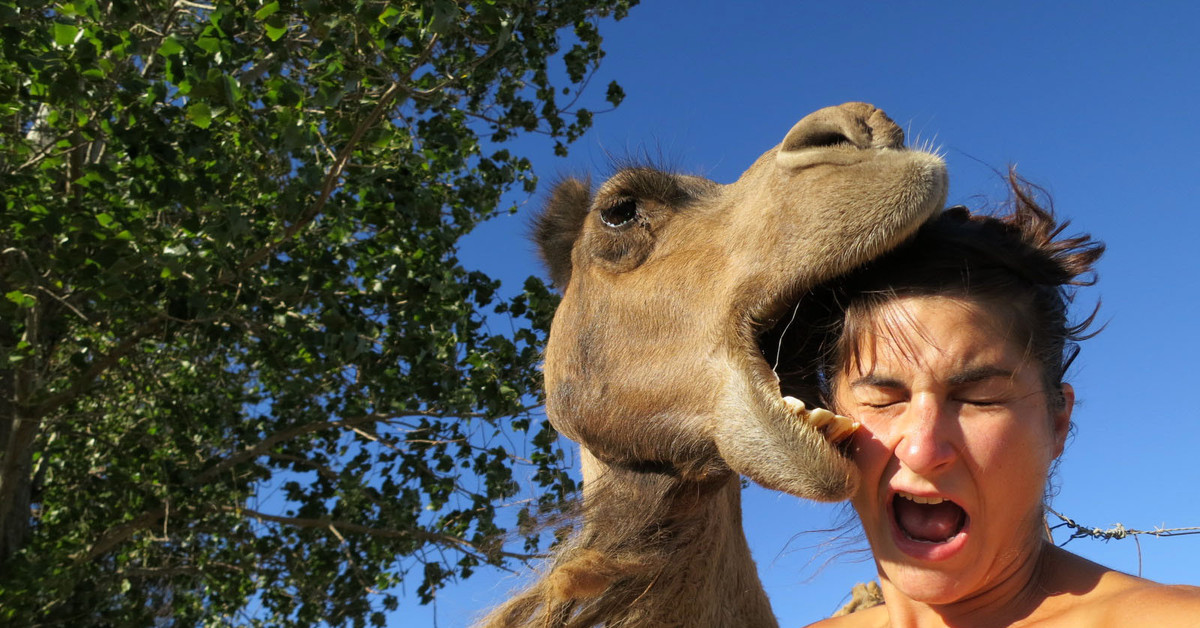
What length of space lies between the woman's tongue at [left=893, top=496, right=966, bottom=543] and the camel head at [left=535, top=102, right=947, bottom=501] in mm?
89

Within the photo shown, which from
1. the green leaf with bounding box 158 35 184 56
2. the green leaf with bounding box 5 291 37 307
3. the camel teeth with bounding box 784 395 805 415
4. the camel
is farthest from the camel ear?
the green leaf with bounding box 5 291 37 307

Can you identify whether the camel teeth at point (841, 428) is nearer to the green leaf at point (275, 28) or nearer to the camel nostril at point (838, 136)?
the camel nostril at point (838, 136)

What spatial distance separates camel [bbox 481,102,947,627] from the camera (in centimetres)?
160

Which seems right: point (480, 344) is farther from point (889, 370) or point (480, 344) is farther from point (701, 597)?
point (889, 370)

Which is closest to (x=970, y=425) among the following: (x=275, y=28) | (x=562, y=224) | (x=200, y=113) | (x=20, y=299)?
(x=562, y=224)

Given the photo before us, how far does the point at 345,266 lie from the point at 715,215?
396 centimetres

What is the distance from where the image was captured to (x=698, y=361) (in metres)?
1.87

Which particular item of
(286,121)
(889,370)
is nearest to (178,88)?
(286,121)

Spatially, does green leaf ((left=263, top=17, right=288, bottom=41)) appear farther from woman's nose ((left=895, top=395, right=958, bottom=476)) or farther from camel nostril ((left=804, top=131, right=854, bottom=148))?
woman's nose ((left=895, top=395, right=958, bottom=476))

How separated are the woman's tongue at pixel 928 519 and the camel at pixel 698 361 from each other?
92 millimetres

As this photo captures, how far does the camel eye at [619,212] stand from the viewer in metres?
2.36

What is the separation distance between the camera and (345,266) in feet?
18.5

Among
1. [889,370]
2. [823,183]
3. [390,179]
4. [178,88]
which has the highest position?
[390,179]

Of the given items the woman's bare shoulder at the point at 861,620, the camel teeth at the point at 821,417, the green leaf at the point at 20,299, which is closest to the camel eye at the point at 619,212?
the camel teeth at the point at 821,417
